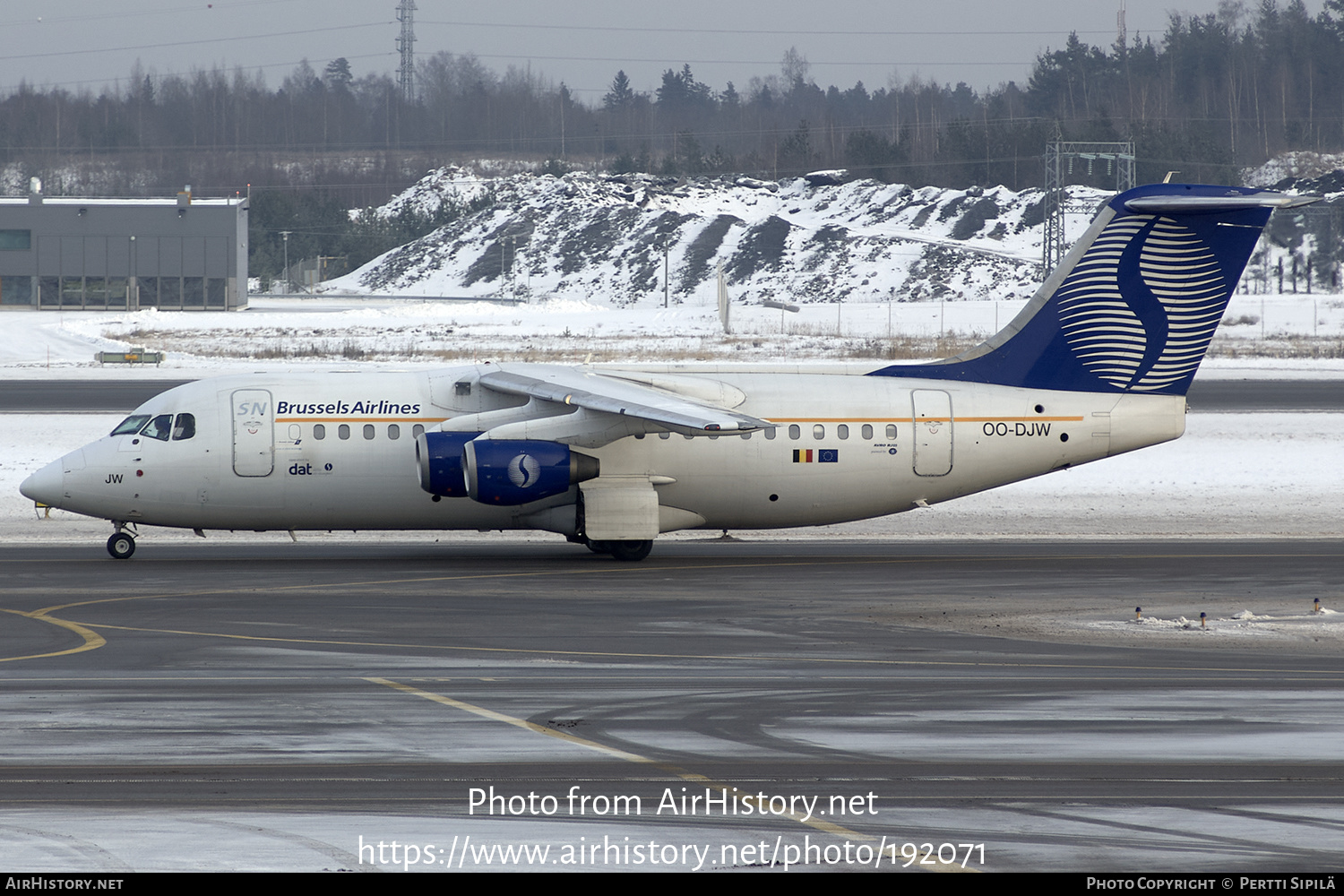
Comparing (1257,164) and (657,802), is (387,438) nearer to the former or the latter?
(657,802)

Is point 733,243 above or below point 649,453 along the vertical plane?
above

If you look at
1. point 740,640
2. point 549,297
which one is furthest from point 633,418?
point 549,297

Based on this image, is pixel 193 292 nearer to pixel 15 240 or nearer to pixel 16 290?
pixel 16 290

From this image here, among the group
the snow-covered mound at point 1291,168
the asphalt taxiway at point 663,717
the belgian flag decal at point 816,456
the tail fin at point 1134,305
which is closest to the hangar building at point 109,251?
the asphalt taxiway at point 663,717

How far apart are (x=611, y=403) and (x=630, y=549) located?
11.4 ft

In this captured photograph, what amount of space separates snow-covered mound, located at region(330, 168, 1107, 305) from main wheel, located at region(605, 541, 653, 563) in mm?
83863

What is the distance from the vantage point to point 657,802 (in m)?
10.2

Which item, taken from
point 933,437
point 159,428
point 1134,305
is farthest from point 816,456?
point 159,428

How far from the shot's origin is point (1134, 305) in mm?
24562

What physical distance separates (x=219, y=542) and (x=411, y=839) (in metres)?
18.8

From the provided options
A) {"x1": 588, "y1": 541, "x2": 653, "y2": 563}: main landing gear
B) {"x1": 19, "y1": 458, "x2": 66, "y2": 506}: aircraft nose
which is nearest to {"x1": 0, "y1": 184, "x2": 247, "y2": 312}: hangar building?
{"x1": 19, "y1": 458, "x2": 66, "y2": 506}: aircraft nose

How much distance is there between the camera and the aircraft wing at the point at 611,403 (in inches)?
813

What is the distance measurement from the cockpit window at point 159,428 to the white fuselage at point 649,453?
17cm

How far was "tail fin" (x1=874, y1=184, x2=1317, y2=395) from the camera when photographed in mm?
24297
